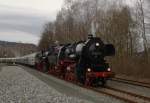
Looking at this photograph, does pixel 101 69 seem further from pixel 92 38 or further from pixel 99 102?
pixel 99 102

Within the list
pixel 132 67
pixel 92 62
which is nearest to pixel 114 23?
pixel 132 67

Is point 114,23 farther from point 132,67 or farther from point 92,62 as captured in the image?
point 92,62

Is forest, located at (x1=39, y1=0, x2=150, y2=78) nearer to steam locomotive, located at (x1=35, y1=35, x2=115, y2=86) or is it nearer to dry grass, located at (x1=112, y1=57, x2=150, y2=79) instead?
dry grass, located at (x1=112, y1=57, x2=150, y2=79)

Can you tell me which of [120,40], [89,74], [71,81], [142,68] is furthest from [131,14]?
[89,74]

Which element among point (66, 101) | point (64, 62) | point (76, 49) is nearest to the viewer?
point (66, 101)

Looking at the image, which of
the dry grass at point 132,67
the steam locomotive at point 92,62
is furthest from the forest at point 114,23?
the steam locomotive at point 92,62

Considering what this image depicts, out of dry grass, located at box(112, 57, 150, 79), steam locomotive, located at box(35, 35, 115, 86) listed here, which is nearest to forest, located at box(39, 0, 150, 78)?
dry grass, located at box(112, 57, 150, 79)

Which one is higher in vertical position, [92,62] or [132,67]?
[92,62]

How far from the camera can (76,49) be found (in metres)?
26.6

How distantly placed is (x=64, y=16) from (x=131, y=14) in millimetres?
18862

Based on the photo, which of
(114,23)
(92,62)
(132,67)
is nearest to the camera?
(92,62)

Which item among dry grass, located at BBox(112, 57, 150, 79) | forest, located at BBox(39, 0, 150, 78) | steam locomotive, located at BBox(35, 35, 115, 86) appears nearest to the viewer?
steam locomotive, located at BBox(35, 35, 115, 86)

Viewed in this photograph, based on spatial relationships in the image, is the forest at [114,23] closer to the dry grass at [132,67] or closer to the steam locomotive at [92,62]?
the dry grass at [132,67]

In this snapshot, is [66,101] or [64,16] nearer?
[66,101]
